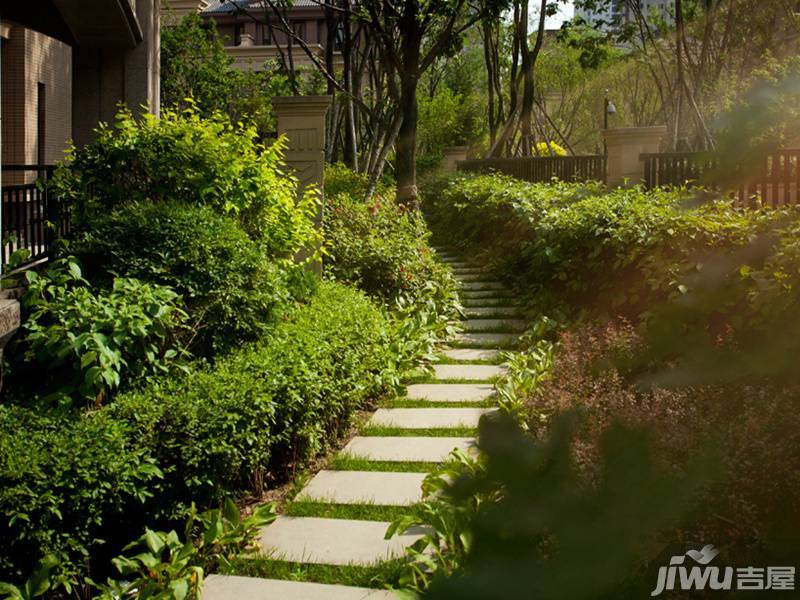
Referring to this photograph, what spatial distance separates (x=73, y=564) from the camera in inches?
156

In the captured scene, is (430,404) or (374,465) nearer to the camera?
(374,465)

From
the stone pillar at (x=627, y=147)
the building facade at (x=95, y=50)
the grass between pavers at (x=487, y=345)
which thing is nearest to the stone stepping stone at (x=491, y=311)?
the grass between pavers at (x=487, y=345)

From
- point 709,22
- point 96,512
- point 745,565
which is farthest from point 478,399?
point 709,22

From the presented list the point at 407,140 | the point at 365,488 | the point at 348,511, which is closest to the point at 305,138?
the point at 365,488

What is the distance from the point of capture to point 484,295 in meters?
11.1

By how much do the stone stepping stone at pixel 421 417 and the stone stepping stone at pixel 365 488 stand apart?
3.25ft

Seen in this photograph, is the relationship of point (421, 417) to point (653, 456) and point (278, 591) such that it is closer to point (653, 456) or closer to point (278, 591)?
point (278, 591)

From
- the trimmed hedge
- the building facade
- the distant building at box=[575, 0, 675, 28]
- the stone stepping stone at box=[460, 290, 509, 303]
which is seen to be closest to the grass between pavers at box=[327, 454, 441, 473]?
the trimmed hedge

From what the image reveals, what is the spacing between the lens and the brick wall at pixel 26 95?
1463cm

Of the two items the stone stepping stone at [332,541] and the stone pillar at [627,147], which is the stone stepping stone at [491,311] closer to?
the stone pillar at [627,147]

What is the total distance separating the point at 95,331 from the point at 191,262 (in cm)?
108

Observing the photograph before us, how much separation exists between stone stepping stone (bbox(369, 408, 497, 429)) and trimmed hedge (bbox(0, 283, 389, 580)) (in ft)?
1.47

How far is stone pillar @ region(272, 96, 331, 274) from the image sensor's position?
862 cm

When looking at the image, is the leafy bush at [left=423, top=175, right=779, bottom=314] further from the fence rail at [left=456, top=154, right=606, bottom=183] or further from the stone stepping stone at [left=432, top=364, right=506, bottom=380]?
the fence rail at [left=456, top=154, right=606, bottom=183]
